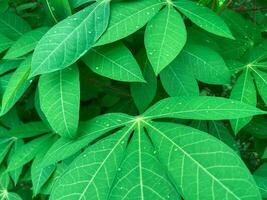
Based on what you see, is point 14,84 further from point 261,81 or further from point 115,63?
point 261,81

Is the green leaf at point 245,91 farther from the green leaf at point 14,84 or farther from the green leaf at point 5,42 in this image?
the green leaf at point 5,42

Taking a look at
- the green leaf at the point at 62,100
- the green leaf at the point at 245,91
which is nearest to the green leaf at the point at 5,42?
the green leaf at the point at 62,100

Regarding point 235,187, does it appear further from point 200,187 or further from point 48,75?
point 48,75

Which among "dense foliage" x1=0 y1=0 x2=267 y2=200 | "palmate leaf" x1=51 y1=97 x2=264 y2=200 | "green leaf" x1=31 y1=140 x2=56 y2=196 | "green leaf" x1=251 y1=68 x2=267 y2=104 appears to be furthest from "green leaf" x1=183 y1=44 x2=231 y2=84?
"green leaf" x1=31 y1=140 x2=56 y2=196

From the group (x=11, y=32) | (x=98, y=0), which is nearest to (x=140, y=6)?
(x=98, y=0)

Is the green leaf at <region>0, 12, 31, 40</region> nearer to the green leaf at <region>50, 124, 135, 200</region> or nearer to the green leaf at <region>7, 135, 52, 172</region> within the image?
the green leaf at <region>7, 135, 52, 172</region>
